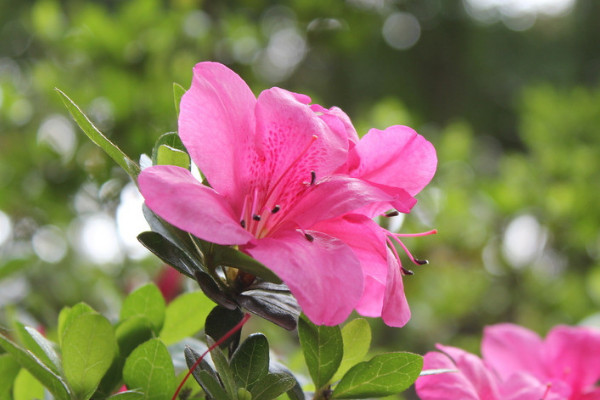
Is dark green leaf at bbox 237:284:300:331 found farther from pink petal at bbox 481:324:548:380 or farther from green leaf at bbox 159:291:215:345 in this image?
pink petal at bbox 481:324:548:380

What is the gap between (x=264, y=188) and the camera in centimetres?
49

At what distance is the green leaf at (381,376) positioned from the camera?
1.53 feet

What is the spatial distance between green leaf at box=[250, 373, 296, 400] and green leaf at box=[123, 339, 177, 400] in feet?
0.23

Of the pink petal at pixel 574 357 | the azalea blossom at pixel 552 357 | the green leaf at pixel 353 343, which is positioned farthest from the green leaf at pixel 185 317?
the pink petal at pixel 574 357

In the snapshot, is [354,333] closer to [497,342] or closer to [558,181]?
[497,342]

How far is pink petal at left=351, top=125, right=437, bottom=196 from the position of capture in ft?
1.60

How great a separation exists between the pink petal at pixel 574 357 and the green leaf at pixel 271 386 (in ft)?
1.20

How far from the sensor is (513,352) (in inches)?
27.3

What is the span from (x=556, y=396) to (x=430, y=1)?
4313 mm

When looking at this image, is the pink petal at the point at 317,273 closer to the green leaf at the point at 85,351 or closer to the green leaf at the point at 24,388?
the green leaf at the point at 85,351

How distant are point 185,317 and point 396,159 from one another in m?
0.24

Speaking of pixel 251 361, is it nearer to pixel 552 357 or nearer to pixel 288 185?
pixel 288 185

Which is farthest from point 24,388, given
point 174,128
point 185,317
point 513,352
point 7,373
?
point 174,128

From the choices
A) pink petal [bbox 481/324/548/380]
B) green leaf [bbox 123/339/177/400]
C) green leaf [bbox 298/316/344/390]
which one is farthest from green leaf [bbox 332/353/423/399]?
pink petal [bbox 481/324/548/380]
